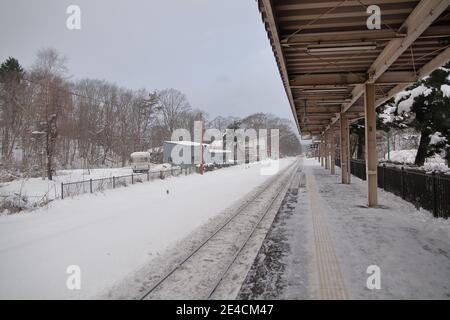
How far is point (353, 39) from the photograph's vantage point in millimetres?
8867

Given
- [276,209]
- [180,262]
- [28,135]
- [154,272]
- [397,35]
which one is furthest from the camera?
[28,135]

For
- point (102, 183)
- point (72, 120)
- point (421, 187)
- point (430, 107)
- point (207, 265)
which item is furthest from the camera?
point (72, 120)

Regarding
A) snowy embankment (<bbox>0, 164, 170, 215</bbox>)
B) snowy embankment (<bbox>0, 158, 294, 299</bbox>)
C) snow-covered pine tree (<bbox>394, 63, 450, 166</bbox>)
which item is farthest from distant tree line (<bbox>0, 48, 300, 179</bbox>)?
snow-covered pine tree (<bbox>394, 63, 450, 166</bbox>)

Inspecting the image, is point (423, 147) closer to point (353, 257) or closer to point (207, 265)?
point (353, 257)

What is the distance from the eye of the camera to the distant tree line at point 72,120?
3244 cm

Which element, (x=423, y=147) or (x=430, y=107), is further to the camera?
(x=423, y=147)

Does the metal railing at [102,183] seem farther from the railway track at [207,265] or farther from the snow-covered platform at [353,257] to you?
the snow-covered platform at [353,257]

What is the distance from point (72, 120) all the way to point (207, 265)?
175 ft

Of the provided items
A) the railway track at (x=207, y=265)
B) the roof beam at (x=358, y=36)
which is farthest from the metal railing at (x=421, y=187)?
the railway track at (x=207, y=265)

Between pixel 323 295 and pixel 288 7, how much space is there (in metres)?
5.56

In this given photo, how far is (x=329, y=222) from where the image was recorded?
9.66m

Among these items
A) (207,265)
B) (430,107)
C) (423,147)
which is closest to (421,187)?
(207,265)

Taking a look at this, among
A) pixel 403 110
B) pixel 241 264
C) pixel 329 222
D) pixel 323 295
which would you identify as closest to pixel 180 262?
pixel 241 264
